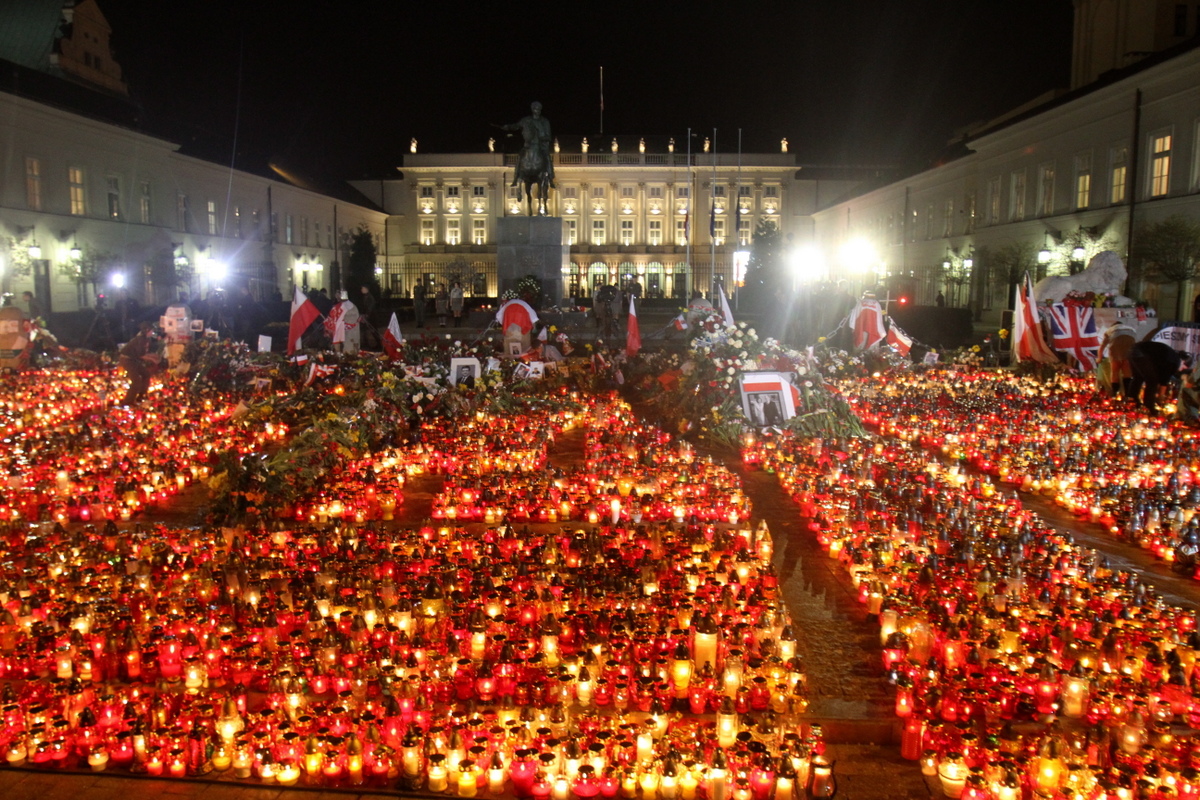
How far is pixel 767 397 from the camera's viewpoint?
11516 millimetres

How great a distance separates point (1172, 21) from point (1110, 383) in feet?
90.4

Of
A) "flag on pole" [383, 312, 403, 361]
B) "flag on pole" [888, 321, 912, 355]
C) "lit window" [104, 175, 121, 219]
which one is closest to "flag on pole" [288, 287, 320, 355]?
"flag on pole" [383, 312, 403, 361]

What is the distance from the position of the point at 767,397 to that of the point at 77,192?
102ft

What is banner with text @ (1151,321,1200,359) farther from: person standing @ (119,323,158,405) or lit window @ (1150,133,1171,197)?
person standing @ (119,323,158,405)

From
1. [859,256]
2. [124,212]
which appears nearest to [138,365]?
[124,212]

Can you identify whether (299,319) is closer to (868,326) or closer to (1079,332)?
(868,326)

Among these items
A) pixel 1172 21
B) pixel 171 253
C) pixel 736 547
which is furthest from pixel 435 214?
pixel 736 547

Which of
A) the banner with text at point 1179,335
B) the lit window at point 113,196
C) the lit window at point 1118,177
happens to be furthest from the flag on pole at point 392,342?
the lit window at point 113,196

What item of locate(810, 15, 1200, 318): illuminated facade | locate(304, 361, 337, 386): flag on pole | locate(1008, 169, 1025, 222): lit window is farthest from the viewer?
locate(1008, 169, 1025, 222): lit window

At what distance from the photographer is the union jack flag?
52.2 feet

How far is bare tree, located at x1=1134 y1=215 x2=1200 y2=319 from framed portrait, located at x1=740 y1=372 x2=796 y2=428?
17.7m

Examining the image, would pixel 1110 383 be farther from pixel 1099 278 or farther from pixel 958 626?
pixel 958 626

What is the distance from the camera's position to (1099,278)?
19.2m

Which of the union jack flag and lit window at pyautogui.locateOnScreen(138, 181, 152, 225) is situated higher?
lit window at pyautogui.locateOnScreen(138, 181, 152, 225)
